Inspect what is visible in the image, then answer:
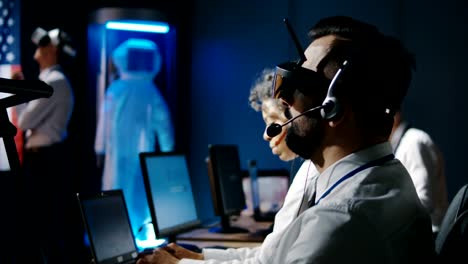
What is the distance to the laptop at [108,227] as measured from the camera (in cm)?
230

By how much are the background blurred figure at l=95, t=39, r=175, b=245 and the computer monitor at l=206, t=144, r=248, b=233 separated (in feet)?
3.86

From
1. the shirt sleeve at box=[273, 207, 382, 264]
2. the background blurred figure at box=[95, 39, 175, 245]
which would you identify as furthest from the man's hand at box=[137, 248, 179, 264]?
the background blurred figure at box=[95, 39, 175, 245]

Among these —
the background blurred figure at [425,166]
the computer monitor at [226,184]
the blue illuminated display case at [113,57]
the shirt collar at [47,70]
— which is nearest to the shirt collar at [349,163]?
the computer monitor at [226,184]

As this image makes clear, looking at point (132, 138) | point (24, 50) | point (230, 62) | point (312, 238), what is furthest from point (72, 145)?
point (312, 238)

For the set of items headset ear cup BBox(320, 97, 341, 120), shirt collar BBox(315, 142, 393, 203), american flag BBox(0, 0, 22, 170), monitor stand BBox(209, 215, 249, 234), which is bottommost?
monitor stand BBox(209, 215, 249, 234)

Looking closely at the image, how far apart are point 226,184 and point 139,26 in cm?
188

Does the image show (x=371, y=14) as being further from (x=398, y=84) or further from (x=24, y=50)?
(x=398, y=84)

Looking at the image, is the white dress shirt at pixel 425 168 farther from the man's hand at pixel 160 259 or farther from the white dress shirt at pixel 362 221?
the white dress shirt at pixel 362 221

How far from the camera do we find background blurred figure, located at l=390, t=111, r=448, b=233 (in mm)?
3996

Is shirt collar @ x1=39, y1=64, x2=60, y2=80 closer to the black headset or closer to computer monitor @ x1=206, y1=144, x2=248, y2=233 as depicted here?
computer monitor @ x1=206, y1=144, x2=248, y2=233

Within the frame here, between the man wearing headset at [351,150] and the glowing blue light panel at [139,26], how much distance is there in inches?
142

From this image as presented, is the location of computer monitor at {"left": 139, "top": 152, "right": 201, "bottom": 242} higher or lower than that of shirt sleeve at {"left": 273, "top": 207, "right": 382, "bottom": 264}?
lower

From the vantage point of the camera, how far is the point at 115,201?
2.54 meters

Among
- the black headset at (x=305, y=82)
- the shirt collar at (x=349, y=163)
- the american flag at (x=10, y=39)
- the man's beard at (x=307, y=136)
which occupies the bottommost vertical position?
the shirt collar at (x=349, y=163)
